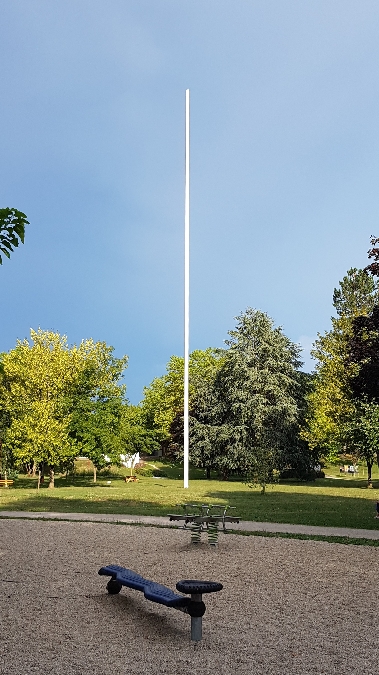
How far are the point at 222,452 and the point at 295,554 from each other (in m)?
33.1

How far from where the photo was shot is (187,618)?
6.55m

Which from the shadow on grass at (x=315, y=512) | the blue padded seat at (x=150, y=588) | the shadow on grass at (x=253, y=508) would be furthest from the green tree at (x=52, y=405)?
the blue padded seat at (x=150, y=588)

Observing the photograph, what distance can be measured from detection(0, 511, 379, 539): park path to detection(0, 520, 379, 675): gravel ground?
1.82 m

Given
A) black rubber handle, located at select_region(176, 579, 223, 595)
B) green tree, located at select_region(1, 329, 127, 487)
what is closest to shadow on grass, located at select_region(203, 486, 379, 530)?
black rubber handle, located at select_region(176, 579, 223, 595)

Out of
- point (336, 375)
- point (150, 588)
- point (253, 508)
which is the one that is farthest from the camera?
point (336, 375)

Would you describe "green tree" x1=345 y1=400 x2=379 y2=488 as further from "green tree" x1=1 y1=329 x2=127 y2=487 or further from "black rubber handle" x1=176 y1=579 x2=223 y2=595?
"black rubber handle" x1=176 y1=579 x2=223 y2=595

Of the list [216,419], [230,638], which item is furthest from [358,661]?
[216,419]

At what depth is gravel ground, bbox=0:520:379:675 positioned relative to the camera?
515cm

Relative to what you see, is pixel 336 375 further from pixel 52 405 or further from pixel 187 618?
pixel 187 618

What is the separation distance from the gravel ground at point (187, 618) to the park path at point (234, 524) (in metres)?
1.82

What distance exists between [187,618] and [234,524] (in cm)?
852

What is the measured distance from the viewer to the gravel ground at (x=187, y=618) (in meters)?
5.15

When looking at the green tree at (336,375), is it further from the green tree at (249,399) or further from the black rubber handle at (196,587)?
the black rubber handle at (196,587)

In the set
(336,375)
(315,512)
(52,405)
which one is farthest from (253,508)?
Result: (336,375)
